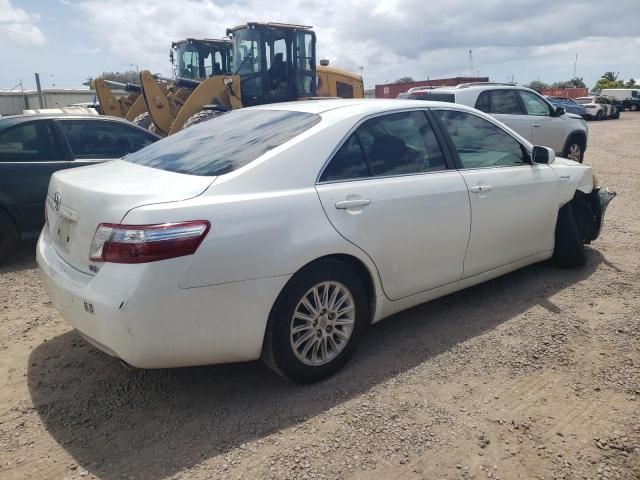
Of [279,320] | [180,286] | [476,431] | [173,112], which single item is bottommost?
[476,431]

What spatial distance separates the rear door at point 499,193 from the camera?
155 inches

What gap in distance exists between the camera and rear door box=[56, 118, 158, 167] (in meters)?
5.86

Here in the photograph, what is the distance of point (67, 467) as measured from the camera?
8.20ft

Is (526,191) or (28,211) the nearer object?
(526,191)

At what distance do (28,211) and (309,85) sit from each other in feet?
26.4

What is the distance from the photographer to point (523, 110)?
10039 mm

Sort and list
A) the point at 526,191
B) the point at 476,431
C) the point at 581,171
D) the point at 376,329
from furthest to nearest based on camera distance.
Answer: the point at 581,171 < the point at 526,191 < the point at 376,329 < the point at 476,431

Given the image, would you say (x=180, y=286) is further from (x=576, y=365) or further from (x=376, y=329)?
(x=576, y=365)

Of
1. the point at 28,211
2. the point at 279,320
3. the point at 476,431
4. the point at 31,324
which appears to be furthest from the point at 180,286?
the point at 28,211

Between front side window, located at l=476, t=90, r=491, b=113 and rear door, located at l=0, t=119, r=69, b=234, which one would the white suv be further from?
rear door, located at l=0, t=119, r=69, b=234

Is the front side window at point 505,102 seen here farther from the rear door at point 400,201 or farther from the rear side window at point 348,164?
the rear side window at point 348,164

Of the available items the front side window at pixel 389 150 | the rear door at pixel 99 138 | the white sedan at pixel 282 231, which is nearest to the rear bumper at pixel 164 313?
the white sedan at pixel 282 231

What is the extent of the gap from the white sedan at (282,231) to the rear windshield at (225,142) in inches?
0.6

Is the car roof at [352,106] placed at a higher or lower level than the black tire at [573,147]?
higher
